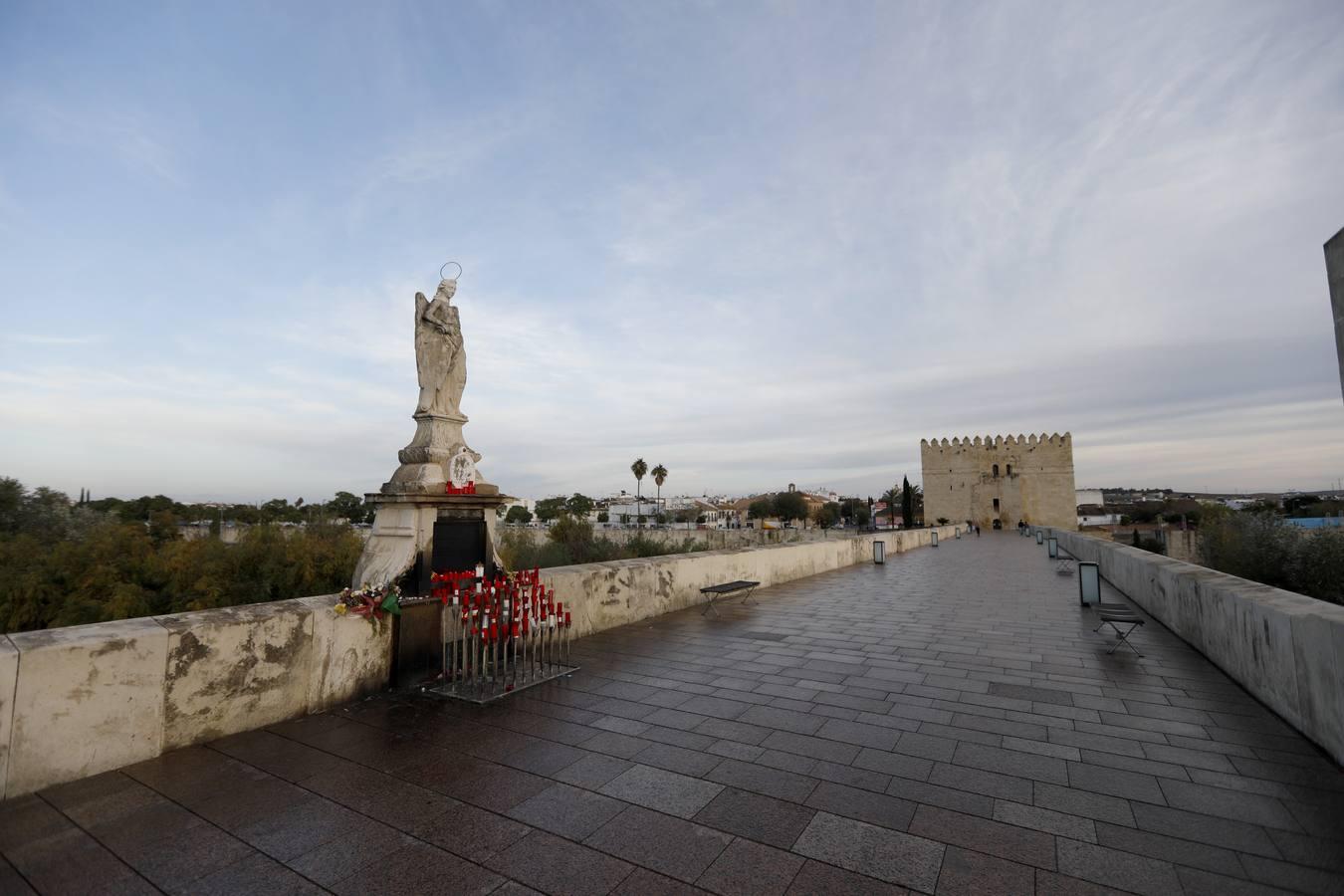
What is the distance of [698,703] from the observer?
4.16 metres

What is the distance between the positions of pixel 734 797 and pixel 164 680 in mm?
3088

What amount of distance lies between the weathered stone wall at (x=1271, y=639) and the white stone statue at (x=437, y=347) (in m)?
6.20

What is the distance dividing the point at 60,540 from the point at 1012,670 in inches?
980

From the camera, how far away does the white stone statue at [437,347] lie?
217 inches

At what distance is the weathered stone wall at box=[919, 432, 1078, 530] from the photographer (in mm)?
52938

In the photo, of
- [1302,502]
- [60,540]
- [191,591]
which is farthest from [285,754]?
[1302,502]

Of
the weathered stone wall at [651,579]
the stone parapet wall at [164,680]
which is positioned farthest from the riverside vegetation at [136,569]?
the stone parapet wall at [164,680]

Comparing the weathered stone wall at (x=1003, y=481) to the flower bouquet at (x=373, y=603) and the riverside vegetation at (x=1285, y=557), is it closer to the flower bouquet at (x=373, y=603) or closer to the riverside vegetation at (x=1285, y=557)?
the riverside vegetation at (x=1285, y=557)

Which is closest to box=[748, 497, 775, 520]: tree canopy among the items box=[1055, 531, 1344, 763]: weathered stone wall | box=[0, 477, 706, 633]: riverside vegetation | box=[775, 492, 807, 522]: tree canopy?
box=[775, 492, 807, 522]: tree canopy

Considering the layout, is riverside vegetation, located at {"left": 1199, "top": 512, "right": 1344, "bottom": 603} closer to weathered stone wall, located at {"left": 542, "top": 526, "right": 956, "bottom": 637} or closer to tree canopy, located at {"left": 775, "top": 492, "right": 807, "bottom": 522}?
weathered stone wall, located at {"left": 542, "top": 526, "right": 956, "bottom": 637}

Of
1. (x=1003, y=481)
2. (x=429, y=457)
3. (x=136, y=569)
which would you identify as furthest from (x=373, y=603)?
(x=1003, y=481)

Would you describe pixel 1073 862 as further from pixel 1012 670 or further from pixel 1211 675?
pixel 1211 675

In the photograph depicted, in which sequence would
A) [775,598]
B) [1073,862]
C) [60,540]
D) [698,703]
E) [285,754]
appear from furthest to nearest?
[60,540]
[775,598]
[698,703]
[285,754]
[1073,862]

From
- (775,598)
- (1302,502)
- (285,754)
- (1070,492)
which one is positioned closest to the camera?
(285,754)
